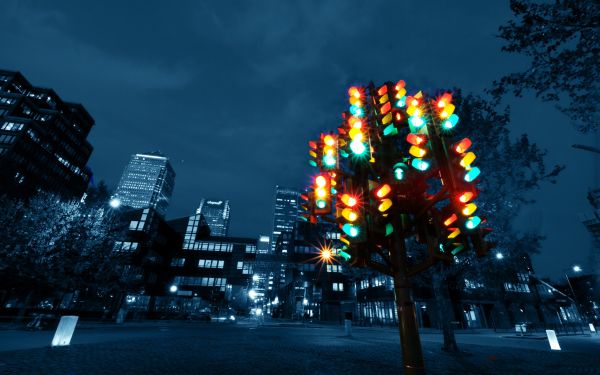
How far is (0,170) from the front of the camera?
29.2 meters

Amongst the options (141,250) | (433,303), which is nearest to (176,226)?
(141,250)

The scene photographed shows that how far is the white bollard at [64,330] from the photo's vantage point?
995cm

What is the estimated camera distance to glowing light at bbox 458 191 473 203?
307 centimetres

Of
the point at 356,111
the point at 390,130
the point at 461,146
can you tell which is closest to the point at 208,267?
the point at 356,111

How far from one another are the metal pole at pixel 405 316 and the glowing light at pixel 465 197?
0.89 metres

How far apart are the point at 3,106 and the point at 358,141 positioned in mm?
100356

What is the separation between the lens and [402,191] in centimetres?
356

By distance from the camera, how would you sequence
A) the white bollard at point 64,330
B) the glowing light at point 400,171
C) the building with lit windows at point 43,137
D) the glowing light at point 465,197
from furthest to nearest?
the building with lit windows at point 43,137 → the white bollard at point 64,330 → the glowing light at point 400,171 → the glowing light at point 465,197

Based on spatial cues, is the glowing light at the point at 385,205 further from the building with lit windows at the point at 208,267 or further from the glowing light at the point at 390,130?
the building with lit windows at the point at 208,267

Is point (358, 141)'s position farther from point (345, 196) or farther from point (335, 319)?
point (335, 319)

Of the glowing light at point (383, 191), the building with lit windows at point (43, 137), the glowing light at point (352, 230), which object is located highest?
the building with lit windows at point (43, 137)

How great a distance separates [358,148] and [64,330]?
13.1 metres

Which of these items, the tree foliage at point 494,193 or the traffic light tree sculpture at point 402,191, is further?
the tree foliage at point 494,193

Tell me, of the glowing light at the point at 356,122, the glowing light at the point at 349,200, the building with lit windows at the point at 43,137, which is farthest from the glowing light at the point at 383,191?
the building with lit windows at the point at 43,137
